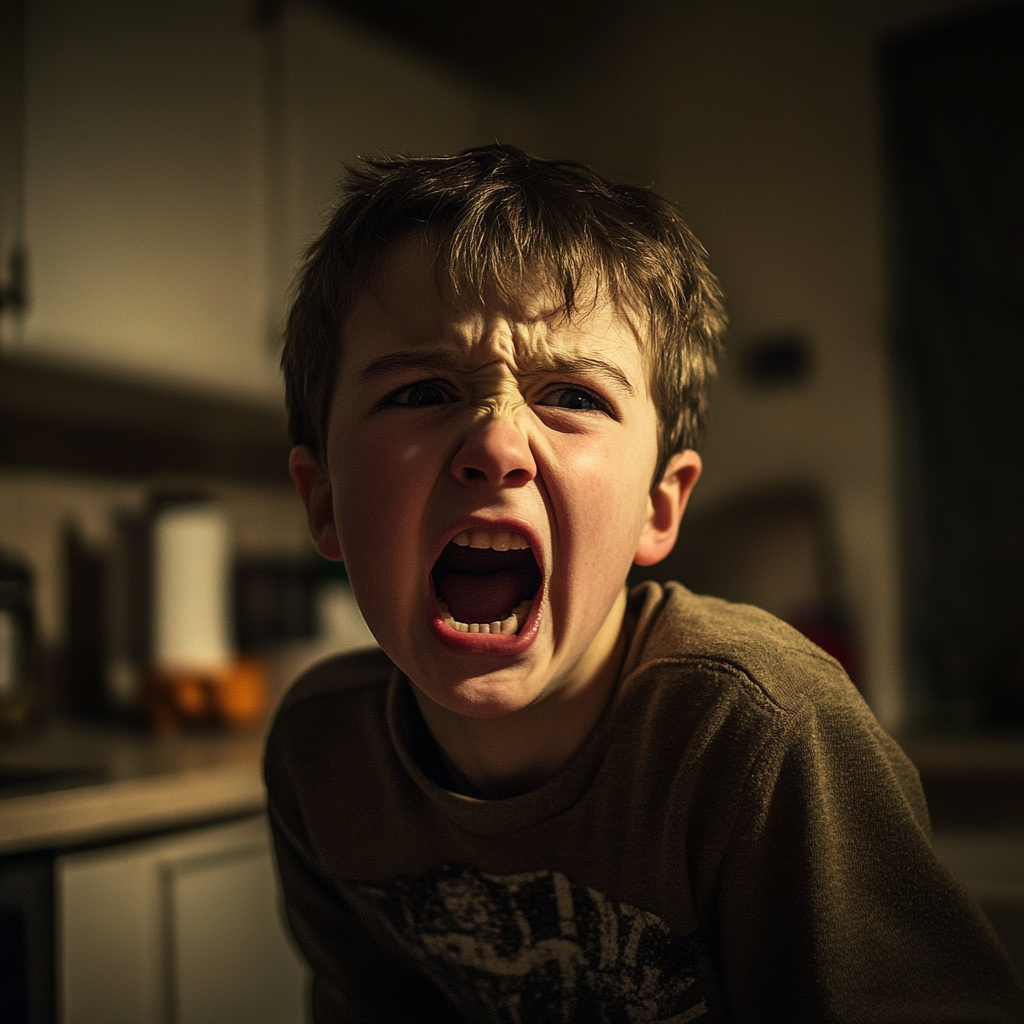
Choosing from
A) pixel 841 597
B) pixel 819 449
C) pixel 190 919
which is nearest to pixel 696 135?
pixel 819 449

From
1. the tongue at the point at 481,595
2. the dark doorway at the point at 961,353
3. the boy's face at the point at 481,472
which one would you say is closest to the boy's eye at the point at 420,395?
the boy's face at the point at 481,472

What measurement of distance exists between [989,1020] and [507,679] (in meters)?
0.33

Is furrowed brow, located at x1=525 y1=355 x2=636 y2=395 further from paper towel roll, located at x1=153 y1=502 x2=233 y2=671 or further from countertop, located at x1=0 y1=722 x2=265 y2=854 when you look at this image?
paper towel roll, located at x1=153 y1=502 x2=233 y2=671

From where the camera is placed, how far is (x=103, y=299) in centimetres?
160

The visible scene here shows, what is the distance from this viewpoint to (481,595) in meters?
0.62

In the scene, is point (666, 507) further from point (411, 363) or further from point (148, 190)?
point (148, 190)

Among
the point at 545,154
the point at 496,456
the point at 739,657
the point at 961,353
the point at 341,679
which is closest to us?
the point at 496,456

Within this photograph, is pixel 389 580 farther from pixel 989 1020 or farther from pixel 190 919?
pixel 190 919

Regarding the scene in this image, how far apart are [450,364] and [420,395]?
3 cm

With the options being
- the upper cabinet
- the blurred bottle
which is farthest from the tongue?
the blurred bottle

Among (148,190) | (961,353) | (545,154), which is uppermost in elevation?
(545,154)

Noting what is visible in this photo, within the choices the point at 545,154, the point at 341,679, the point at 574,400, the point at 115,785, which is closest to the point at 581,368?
the point at 574,400

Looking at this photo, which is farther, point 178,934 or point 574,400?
point 178,934

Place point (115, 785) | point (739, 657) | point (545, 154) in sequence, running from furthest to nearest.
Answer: point (545, 154)
point (115, 785)
point (739, 657)
